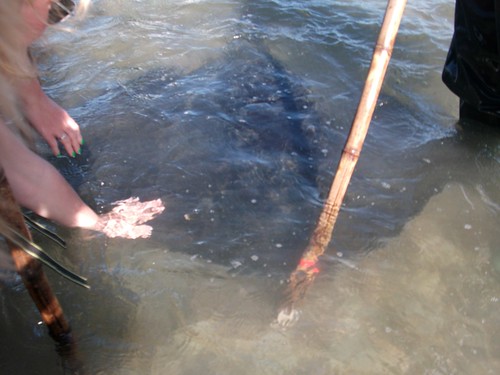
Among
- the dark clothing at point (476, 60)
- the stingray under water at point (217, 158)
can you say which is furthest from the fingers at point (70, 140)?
the dark clothing at point (476, 60)

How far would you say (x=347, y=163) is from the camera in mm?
2219

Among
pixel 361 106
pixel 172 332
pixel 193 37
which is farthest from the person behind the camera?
pixel 193 37

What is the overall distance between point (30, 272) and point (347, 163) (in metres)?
1.42

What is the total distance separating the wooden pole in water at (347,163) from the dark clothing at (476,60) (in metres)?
1.24

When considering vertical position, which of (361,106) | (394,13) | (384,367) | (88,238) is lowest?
(384,367)

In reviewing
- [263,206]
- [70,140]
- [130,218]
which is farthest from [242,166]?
[70,140]

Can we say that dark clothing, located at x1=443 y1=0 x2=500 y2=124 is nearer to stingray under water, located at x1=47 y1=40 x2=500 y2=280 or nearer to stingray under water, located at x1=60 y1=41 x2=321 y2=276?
stingray under water, located at x1=47 y1=40 x2=500 y2=280

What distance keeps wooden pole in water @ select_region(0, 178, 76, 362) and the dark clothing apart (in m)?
2.80

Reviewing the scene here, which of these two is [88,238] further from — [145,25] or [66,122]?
[145,25]

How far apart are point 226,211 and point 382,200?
1.01 meters

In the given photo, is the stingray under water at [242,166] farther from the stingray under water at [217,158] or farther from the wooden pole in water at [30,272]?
the wooden pole in water at [30,272]

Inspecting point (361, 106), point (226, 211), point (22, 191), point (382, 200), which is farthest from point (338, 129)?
point (22, 191)

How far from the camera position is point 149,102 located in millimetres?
3840

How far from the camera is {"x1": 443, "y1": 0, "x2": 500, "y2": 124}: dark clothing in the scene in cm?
302
